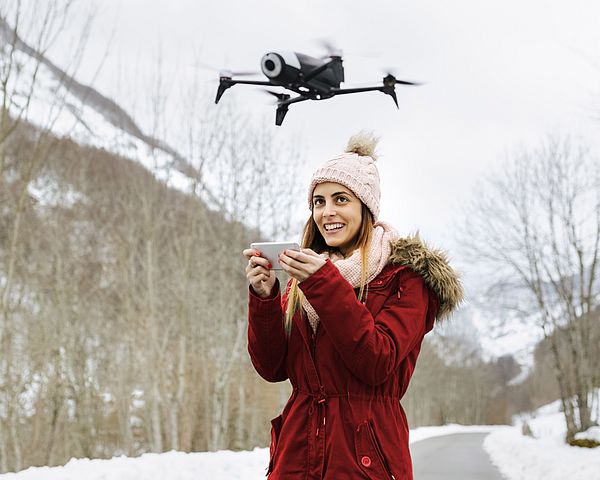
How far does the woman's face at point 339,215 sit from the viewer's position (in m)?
2.48

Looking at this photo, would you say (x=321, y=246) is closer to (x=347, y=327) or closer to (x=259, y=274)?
(x=259, y=274)

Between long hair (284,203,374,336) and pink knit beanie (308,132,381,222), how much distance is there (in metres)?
0.04

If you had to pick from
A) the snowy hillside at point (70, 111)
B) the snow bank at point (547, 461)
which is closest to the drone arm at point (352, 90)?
the snowy hillside at point (70, 111)

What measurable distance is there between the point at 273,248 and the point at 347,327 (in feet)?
1.18

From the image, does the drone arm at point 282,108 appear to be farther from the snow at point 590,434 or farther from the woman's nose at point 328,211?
the snow at point 590,434

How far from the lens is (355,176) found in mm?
2496

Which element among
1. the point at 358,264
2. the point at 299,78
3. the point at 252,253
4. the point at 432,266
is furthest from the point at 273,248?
the point at 299,78

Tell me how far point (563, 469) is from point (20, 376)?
14.8m

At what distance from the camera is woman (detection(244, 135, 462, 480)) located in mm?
2148

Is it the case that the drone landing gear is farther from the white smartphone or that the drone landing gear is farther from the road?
the road


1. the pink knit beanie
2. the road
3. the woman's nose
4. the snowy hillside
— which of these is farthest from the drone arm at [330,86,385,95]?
the road

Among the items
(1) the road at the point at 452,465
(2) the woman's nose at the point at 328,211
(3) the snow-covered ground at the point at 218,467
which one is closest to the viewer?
(2) the woman's nose at the point at 328,211

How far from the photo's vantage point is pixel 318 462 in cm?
222

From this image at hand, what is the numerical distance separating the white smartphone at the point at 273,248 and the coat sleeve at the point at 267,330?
0.48ft
